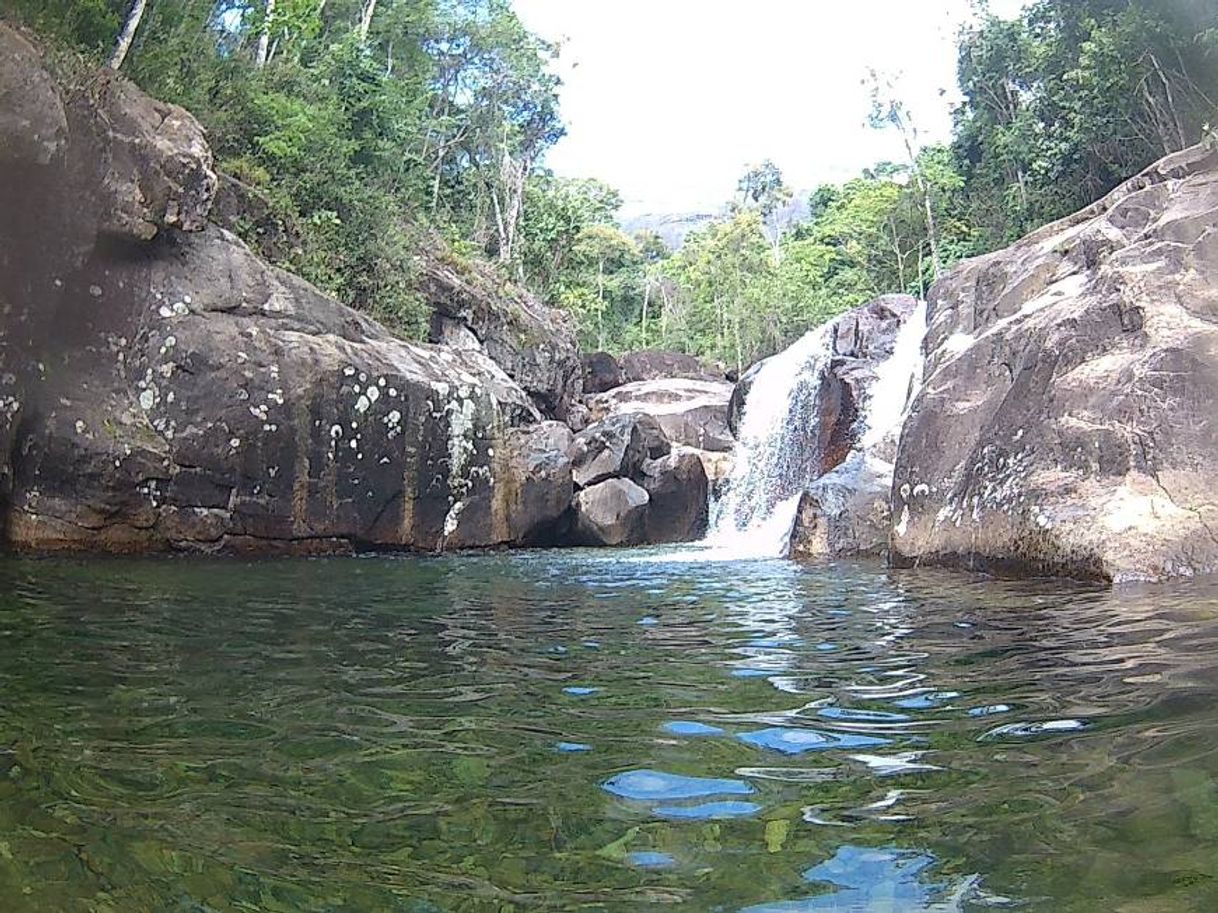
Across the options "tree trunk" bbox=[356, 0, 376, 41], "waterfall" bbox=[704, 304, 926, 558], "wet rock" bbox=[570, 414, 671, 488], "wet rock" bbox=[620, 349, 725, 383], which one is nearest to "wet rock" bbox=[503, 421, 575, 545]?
"wet rock" bbox=[570, 414, 671, 488]

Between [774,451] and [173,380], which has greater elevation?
[173,380]

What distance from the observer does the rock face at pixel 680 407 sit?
26531 millimetres

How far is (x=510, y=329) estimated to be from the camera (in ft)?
75.1

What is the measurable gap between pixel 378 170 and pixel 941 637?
18.7 metres

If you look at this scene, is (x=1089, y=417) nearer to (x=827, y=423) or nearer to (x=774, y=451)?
(x=827, y=423)

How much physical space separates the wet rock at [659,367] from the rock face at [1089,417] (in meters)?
21.0

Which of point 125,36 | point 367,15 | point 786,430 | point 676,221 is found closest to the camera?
point 125,36

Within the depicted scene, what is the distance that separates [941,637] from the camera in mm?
5094

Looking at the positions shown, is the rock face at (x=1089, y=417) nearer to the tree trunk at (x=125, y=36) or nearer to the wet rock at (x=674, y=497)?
the wet rock at (x=674, y=497)

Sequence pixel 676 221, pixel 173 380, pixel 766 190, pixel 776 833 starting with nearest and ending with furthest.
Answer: pixel 776 833 < pixel 173 380 < pixel 766 190 < pixel 676 221

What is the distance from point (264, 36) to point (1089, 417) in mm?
16751

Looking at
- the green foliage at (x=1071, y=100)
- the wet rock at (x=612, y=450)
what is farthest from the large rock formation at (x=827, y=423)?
the green foliage at (x=1071, y=100)

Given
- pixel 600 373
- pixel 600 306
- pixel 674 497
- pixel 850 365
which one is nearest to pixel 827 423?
pixel 850 365

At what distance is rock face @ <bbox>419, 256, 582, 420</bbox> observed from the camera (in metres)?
21.0
